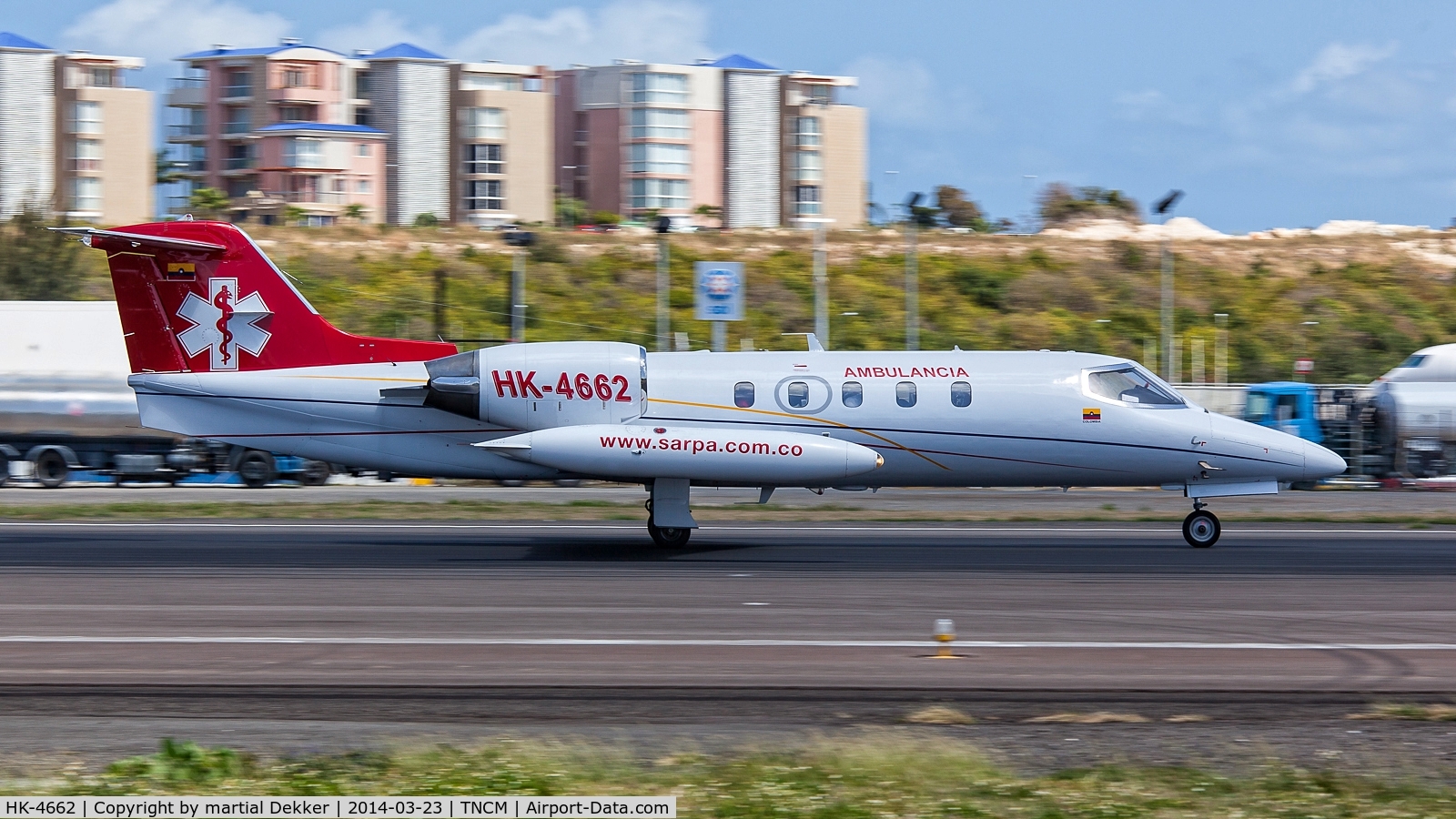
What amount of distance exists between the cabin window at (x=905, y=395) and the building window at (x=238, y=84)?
91504mm

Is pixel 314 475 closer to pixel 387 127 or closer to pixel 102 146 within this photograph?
pixel 102 146

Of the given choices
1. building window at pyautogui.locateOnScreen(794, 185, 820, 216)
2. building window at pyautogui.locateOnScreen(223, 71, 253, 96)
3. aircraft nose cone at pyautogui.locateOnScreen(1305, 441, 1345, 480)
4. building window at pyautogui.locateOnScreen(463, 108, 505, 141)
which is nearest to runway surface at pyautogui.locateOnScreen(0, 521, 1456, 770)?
aircraft nose cone at pyautogui.locateOnScreen(1305, 441, 1345, 480)

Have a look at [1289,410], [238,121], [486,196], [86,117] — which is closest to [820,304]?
[1289,410]

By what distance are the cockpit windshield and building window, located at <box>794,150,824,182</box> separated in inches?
3805

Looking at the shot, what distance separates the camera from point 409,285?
62844mm

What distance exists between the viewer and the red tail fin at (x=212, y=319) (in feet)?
65.0

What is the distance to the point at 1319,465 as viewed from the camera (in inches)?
774

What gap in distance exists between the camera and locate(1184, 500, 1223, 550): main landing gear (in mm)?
19984

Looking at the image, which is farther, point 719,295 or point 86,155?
point 86,155

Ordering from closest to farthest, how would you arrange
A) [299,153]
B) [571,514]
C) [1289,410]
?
[571,514] < [1289,410] < [299,153]

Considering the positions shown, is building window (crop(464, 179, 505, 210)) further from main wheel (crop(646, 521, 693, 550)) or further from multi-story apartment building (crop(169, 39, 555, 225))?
main wheel (crop(646, 521, 693, 550))

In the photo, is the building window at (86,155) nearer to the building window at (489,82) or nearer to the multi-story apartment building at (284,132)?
the multi-story apartment building at (284,132)

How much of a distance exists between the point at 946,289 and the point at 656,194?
47528 mm

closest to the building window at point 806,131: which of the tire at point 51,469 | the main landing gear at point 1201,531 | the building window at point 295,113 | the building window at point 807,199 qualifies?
the building window at point 807,199
